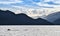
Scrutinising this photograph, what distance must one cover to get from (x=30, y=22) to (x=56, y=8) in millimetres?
279

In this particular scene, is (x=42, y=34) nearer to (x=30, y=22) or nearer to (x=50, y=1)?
(x=30, y=22)

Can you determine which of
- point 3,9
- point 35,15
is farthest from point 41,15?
point 3,9

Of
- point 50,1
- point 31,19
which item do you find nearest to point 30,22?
point 31,19

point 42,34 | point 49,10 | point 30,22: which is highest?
point 49,10

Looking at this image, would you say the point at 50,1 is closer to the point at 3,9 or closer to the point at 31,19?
the point at 31,19

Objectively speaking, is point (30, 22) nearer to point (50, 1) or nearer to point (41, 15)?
point (41, 15)

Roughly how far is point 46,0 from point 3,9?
411 mm

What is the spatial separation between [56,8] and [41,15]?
0.16 metres

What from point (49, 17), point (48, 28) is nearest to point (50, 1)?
point (49, 17)

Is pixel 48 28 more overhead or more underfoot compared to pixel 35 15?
more underfoot

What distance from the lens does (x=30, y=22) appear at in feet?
3.50

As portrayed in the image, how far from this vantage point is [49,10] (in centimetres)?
107

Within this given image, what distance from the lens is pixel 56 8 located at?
1.06 m

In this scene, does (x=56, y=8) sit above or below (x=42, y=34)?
above
